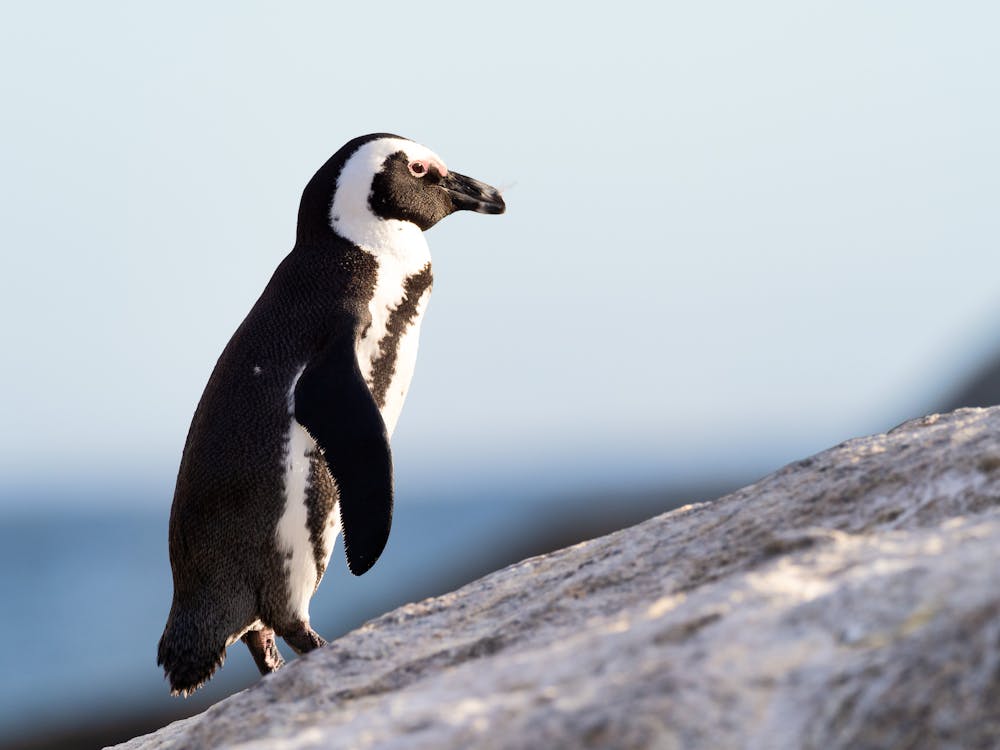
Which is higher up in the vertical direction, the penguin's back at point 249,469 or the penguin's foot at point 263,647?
the penguin's back at point 249,469

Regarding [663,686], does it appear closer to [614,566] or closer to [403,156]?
[614,566]

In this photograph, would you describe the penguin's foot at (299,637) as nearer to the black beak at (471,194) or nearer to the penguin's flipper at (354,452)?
the penguin's flipper at (354,452)

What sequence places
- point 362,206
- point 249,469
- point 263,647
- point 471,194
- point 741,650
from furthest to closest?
1. point 471,194
2. point 362,206
3. point 263,647
4. point 249,469
5. point 741,650

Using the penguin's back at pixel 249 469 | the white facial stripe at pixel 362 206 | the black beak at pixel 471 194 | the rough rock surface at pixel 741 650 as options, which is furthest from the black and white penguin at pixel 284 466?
the rough rock surface at pixel 741 650

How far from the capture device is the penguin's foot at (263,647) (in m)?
4.16

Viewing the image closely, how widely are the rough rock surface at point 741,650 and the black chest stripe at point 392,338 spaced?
1927 mm

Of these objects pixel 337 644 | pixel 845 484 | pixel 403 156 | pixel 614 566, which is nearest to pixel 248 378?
pixel 403 156

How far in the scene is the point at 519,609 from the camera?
7.86ft

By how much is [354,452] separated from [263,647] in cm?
76

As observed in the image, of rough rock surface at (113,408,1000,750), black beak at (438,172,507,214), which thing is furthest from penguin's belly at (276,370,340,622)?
rough rock surface at (113,408,1000,750)

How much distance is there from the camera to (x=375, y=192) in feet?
15.4

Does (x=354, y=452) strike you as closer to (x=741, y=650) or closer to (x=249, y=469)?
(x=249, y=469)

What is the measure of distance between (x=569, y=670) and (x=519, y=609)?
747mm

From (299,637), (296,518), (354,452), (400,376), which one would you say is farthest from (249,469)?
(400,376)
